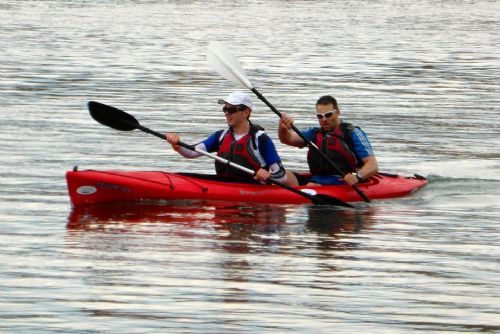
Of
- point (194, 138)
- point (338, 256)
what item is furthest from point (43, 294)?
point (194, 138)

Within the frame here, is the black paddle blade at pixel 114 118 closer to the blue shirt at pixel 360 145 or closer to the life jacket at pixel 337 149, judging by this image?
the life jacket at pixel 337 149

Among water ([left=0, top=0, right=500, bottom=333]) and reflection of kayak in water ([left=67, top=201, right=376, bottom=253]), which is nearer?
water ([left=0, top=0, right=500, bottom=333])

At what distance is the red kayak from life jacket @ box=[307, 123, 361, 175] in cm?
34

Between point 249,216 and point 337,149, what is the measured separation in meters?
1.43

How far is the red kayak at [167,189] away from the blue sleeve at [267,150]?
10.2 inches

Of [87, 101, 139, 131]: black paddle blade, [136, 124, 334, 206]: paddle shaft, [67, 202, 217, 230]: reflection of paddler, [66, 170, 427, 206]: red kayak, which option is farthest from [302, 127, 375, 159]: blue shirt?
[87, 101, 139, 131]: black paddle blade

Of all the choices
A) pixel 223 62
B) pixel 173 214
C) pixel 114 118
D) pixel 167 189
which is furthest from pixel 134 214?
pixel 223 62

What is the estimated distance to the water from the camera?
9727 millimetres

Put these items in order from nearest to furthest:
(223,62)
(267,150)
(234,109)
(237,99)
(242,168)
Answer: (237,99), (234,109), (242,168), (267,150), (223,62)

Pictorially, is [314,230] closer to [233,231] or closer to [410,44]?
[233,231]

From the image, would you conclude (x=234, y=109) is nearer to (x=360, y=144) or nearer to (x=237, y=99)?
(x=237, y=99)

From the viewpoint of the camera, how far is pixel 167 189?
14625mm

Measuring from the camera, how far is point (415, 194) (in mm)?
15852

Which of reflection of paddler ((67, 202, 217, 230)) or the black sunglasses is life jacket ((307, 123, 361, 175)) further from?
reflection of paddler ((67, 202, 217, 230))
